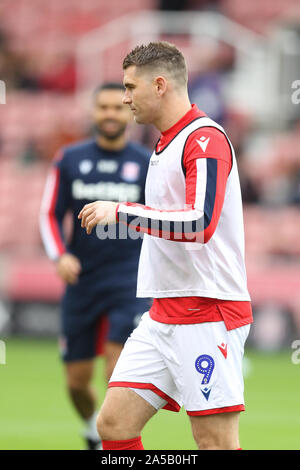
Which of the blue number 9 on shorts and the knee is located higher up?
the blue number 9 on shorts

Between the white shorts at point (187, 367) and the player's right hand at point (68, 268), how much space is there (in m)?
1.79

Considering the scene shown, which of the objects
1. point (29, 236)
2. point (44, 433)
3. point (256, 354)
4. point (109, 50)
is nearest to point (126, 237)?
point (44, 433)

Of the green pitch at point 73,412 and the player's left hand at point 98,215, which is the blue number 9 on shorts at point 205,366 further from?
the green pitch at point 73,412

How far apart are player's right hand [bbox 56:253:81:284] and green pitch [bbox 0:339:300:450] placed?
1297 mm

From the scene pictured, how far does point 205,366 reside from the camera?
4.20m

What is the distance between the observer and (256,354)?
39.1ft

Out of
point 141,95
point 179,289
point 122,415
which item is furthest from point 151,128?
point 122,415

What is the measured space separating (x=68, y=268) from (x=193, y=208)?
2.37 meters

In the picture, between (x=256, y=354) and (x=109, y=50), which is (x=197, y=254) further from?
(x=109, y=50)

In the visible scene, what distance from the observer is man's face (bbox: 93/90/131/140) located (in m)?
6.46

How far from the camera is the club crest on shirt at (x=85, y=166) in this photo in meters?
6.57

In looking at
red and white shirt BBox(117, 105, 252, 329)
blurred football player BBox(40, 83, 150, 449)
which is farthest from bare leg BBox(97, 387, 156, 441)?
blurred football player BBox(40, 83, 150, 449)

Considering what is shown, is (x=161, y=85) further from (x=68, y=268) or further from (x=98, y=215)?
(x=68, y=268)

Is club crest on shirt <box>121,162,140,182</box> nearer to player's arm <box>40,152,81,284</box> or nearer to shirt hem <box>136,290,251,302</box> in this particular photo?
player's arm <box>40,152,81,284</box>
